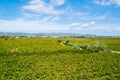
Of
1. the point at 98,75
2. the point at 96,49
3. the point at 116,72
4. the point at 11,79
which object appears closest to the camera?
the point at 11,79

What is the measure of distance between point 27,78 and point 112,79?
8.37 metres

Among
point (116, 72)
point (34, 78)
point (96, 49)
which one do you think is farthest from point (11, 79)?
point (96, 49)

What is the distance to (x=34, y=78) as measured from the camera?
1792cm

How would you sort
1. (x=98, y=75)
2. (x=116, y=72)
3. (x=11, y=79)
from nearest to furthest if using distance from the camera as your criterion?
(x=11, y=79), (x=98, y=75), (x=116, y=72)

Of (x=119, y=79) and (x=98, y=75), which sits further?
(x=98, y=75)

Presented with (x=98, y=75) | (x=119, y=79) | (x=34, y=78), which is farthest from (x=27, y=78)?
(x=119, y=79)

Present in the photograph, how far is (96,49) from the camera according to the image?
181 feet

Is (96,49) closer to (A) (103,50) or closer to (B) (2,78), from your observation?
(A) (103,50)

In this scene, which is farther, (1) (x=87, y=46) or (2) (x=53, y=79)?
(1) (x=87, y=46)

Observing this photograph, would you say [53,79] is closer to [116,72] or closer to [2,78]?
[2,78]

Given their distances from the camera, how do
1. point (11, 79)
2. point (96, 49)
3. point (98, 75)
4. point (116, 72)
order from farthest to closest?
point (96, 49) → point (116, 72) → point (98, 75) → point (11, 79)

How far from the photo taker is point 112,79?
17438 millimetres

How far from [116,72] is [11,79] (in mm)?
12338

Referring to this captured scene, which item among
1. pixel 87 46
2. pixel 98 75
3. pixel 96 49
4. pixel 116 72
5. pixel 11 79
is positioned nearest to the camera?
pixel 11 79
